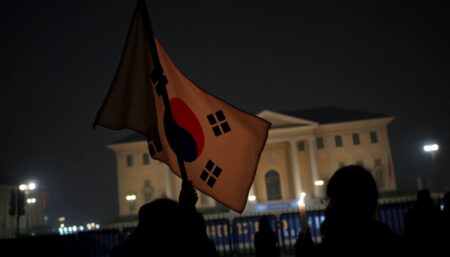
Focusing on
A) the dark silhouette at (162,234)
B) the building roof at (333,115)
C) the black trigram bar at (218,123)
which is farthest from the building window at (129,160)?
the dark silhouette at (162,234)

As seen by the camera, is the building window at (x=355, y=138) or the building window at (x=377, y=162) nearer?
the building window at (x=377, y=162)

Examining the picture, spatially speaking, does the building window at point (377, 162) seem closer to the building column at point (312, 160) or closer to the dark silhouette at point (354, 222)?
the building column at point (312, 160)

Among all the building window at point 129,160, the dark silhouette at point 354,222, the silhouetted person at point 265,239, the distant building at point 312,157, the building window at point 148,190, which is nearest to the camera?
the dark silhouette at point 354,222

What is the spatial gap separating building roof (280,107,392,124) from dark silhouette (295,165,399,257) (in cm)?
5782

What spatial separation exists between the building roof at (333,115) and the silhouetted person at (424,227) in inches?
2133

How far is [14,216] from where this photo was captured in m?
62.8

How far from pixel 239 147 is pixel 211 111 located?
0.54 meters

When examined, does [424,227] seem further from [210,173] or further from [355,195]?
[355,195]

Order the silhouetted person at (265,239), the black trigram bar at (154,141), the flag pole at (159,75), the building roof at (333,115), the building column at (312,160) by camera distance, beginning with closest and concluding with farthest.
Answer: the flag pole at (159,75) < the black trigram bar at (154,141) < the silhouetted person at (265,239) < the building column at (312,160) < the building roof at (333,115)

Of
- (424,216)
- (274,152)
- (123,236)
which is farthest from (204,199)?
(424,216)

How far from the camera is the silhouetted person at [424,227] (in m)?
4.88

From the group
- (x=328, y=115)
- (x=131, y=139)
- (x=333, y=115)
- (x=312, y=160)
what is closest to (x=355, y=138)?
(x=333, y=115)

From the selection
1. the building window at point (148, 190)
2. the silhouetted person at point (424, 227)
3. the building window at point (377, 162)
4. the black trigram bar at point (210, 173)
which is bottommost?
the silhouetted person at point (424, 227)

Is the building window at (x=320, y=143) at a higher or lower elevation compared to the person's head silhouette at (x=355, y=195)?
higher
